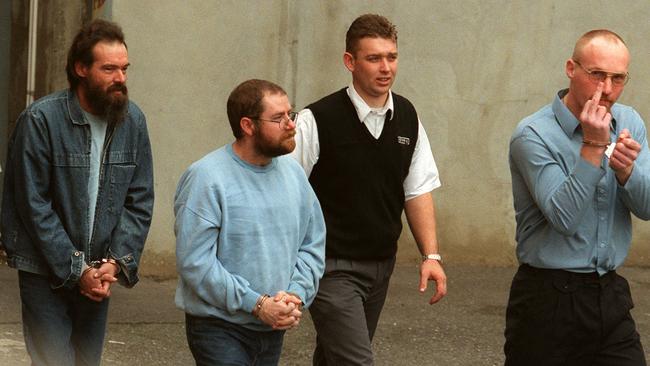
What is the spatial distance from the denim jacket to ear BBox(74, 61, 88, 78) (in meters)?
0.09

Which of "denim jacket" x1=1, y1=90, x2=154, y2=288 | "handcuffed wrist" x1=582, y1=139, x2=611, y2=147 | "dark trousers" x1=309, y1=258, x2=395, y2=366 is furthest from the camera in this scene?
"dark trousers" x1=309, y1=258, x2=395, y2=366

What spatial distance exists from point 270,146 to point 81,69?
900mm

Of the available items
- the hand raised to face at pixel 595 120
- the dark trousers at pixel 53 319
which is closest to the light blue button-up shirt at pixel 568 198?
the hand raised to face at pixel 595 120

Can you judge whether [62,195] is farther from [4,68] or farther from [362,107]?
[4,68]

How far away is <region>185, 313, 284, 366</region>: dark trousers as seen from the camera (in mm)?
4965

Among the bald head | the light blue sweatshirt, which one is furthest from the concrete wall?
the bald head

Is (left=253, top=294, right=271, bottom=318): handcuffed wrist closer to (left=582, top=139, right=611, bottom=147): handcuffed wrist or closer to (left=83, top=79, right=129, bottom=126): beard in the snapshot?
(left=83, top=79, right=129, bottom=126): beard

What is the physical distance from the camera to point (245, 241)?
4.93 meters

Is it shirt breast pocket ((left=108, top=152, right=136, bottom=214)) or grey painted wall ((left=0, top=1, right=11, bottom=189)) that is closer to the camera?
shirt breast pocket ((left=108, top=152, right=136, bottom=214))

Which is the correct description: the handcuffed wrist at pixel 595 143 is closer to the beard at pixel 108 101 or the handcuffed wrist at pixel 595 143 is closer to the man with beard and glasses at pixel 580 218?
the man with beard and glasses at pixel 580 218

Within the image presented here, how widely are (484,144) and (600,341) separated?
5353mm

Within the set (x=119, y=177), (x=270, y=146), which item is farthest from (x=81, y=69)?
(x=270, y=146)

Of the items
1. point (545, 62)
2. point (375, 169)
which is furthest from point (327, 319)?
point (545, 62)

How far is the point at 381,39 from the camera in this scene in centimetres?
588
